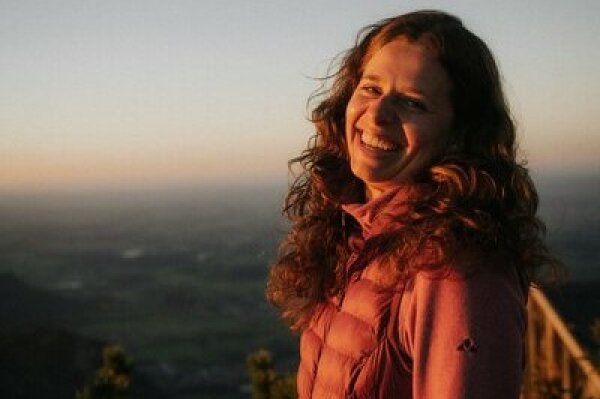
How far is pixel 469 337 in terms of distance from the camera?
119 centimetres

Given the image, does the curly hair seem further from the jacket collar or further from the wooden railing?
the wooden railing

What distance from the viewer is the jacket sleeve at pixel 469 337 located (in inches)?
46.9

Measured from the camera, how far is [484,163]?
145 cm

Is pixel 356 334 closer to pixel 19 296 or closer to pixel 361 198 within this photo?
pixel 361 198

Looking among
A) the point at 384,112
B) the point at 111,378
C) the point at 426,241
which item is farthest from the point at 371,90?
the point at 111,378

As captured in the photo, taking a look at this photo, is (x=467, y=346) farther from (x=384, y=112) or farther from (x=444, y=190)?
(x=384, y=112)

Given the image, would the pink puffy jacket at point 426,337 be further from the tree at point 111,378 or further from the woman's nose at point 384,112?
the tree at point 111,378

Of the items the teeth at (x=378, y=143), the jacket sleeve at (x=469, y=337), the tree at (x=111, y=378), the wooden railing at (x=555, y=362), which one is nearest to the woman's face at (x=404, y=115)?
the teeth at (x=378, y=143)

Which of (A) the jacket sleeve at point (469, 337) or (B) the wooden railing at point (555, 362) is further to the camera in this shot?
(B) the wooden railing at point (555, 362)

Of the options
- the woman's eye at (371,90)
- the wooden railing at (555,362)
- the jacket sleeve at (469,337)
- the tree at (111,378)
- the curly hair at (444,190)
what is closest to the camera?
the jacket sleeve at (469,337)

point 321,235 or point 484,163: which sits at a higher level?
point 484,163

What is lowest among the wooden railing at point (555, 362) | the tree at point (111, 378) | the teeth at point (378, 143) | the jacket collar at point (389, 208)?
the wooden railing at point (555, 362)

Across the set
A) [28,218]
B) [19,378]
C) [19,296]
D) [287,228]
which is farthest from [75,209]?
[287,228]

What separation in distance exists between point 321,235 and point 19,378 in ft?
56.0
